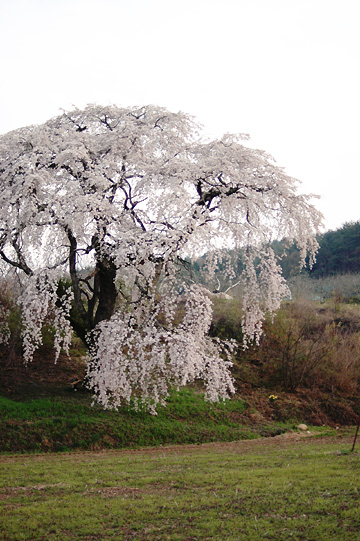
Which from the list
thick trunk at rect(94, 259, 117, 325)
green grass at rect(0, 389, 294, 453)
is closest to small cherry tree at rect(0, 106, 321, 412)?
thick trunk at rect(94, 259, 117, 325)

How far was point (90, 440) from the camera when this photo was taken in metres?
10.6

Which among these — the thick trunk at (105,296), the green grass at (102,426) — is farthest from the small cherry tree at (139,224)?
the green grass at (102,426)

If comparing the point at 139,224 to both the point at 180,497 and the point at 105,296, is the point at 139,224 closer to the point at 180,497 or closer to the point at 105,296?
the point at 105,296

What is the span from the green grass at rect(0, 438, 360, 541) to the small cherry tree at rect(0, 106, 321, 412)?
1500mm

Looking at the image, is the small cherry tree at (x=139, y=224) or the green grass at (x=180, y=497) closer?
the green grass at (x=180, y=497)

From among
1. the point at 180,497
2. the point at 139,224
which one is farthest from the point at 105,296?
the point at 180,497

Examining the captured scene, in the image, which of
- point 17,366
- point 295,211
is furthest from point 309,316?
point 17,366

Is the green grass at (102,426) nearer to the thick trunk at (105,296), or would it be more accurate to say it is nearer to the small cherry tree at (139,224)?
the small cherry tree at (139,224)

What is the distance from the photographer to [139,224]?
34.9 ft

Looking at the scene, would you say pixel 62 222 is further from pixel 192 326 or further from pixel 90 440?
pixel 90 440

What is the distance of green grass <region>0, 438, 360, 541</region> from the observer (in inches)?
198

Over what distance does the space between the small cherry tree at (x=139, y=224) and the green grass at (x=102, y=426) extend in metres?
1.24

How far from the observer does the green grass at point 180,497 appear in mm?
5023

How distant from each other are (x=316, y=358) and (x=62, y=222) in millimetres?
11155
